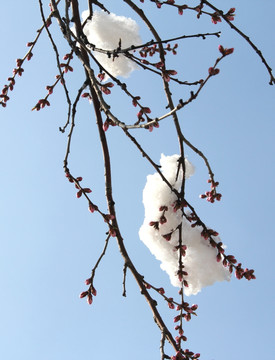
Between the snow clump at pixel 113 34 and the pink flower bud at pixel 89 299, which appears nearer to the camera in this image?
the pink flower bud at pixel 89 299

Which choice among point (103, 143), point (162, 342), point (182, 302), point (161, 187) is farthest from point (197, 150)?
point (162, 342)

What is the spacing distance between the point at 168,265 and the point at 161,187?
316 millimetres

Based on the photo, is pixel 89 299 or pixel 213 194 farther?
pixel 213 194

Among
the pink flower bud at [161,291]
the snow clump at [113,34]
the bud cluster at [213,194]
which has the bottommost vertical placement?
the pink flower bud at [161,291]

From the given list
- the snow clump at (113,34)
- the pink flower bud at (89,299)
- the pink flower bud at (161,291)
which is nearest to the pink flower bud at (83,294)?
the pink flower bud at (89,299)

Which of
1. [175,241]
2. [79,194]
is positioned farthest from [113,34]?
[175,241]

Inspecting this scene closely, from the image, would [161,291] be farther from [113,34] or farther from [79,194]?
[113,34]

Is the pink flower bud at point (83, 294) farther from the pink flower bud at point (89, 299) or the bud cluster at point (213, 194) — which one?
the bud cluster at point (213, 194)

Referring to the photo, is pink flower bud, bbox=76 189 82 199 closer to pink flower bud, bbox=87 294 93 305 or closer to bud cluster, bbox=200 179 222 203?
pink flower bud, bbox=87 294 93 305

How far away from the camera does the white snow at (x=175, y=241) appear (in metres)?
1.62

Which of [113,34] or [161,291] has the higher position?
[113,34]

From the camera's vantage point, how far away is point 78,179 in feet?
5.50

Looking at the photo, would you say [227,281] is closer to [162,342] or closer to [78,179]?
[162,342]

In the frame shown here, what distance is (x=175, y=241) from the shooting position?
1640mm
